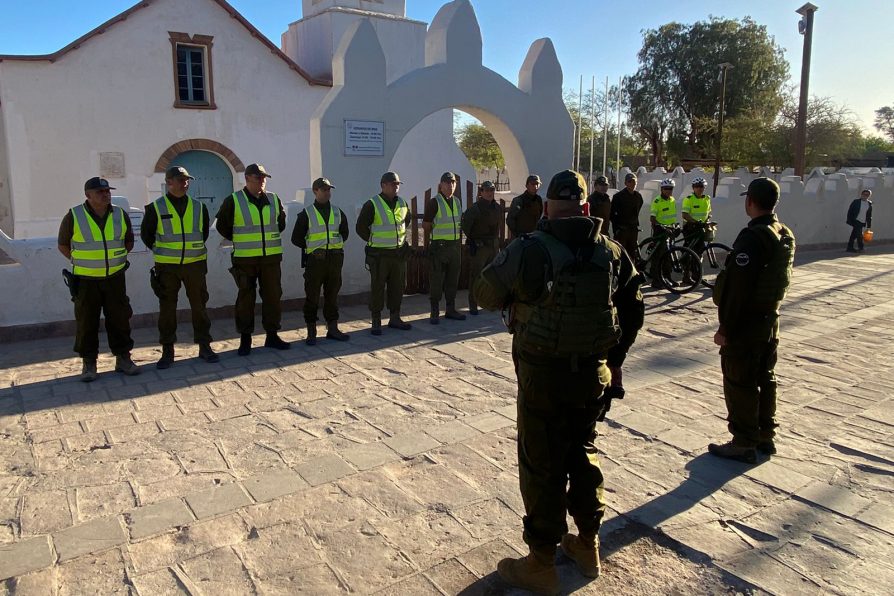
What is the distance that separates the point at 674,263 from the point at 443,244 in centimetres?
397

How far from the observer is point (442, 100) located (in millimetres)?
9578

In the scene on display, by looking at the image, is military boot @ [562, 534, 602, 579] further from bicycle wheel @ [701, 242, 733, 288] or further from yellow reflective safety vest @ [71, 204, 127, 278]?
bicycle wheel @ [701, 242, 733, 288]

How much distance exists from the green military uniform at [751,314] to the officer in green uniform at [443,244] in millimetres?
4376

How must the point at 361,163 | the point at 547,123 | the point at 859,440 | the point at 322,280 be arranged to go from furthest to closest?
the point at 547,123 → the point at 361,163 → the point at 322,280 → the point at 859,440

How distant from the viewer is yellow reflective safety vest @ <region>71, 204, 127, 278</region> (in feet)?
18.8

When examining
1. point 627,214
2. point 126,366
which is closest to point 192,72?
point 627,214

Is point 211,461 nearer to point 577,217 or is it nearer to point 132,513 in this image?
point 132,513

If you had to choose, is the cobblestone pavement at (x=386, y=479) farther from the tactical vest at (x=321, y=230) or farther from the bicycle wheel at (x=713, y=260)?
the bicycle wheel at (x=713, y=260)

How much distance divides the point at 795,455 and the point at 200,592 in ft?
12.1

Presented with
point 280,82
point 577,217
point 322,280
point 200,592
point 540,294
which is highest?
point 280,82

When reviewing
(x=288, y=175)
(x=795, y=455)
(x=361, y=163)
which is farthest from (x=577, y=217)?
(x=288, y=175)

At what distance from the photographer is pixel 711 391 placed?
5.73 m

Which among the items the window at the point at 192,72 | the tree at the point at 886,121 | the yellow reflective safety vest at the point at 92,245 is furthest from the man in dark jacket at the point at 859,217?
the tree at the point at 886,121

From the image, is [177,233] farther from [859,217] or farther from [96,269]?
[859,217]
